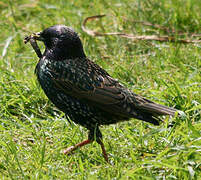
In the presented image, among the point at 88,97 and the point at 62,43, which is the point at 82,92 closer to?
the point at 88,97

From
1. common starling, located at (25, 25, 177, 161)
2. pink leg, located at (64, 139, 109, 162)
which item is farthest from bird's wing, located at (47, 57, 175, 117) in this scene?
pink leg, located at (64, 139, 109, 162)

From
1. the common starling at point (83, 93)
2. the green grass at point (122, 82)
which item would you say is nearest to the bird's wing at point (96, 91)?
the common starling at point (83, 93)

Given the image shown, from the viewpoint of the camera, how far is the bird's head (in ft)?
15.1

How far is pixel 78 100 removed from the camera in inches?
178

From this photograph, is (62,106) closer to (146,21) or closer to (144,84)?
(144,84)

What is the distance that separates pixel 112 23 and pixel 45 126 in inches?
104

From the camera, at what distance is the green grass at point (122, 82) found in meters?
4.06

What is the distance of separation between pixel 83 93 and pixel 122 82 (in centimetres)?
120

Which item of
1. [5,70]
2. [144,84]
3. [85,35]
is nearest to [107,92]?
[144,84]

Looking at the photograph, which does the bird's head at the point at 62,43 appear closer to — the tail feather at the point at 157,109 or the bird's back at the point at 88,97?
the bird's back at the point at 88,97

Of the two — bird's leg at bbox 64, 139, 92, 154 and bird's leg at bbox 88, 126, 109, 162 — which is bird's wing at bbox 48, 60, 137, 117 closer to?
bird's leg at bbox 88, 126, 109, 162

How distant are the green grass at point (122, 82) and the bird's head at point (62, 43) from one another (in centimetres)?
73

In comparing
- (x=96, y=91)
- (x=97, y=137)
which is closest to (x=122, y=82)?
(x=96, y=91)

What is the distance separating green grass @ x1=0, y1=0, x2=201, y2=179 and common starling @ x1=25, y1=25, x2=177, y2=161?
18 cm
